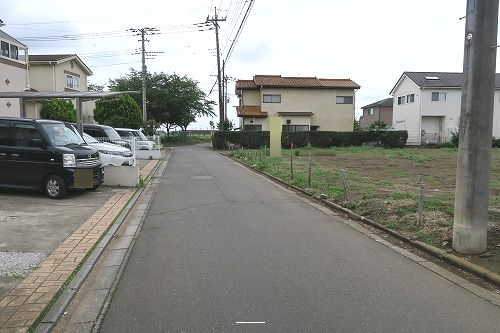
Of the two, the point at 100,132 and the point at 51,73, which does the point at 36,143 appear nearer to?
the point at 100,132

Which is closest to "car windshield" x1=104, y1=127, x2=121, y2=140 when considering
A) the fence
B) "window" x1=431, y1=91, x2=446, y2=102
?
the fence

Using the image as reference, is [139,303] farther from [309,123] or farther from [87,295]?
[309,123]

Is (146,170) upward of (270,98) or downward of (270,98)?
downward

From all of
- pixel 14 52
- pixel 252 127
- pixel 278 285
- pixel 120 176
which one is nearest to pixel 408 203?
pixel 278 285

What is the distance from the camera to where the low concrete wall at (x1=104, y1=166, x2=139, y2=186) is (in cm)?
1362

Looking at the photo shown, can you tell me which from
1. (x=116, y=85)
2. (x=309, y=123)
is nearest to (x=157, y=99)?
(x=116, y=85)

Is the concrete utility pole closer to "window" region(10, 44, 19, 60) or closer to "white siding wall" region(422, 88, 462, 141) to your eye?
"window" region(10, 44, 19, 60)

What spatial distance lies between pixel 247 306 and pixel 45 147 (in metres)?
8.25

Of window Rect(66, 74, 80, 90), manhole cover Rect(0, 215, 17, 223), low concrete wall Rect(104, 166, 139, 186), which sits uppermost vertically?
window Rect(66, 74, 80, 90)

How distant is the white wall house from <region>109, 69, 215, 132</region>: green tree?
1031 inches

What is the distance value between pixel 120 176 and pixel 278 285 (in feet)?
31.9

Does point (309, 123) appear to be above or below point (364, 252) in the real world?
above

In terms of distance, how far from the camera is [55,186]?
10.8m

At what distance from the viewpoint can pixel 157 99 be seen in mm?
55812
